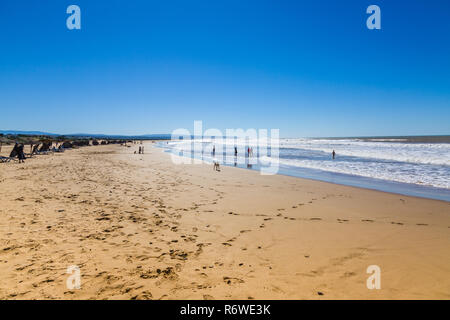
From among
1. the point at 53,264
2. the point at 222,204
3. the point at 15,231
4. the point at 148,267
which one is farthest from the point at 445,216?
the point at 15,231

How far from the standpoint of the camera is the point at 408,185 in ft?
49.1

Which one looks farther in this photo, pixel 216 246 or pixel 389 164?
pixel 389 164
